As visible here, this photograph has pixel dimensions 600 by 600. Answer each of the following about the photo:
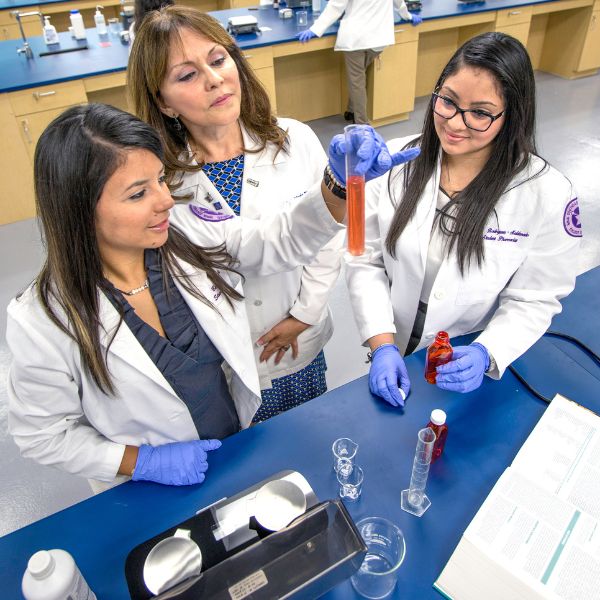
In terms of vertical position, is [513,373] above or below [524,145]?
below

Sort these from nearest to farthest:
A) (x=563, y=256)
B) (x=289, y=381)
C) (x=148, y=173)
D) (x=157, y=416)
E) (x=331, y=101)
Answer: (x=148, y=173)
(x=157, y=416)
(x=563, y=256)
(x=289, y=381)
(x=331, y=101)

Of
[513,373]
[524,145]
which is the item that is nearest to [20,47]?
[524,145]

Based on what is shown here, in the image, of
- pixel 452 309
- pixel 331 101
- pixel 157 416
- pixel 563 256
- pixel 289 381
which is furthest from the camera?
pixel 331 101

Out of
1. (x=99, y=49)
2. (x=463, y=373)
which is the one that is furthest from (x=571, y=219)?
(x=99, y=49)

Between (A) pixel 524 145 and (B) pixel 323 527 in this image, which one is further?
(A) pixel 524 145

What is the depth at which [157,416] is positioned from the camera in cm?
119

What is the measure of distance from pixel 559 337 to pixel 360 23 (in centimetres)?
343

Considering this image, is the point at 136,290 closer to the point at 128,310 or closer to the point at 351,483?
the point at 128,310

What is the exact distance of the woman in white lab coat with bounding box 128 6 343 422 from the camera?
1.30 m

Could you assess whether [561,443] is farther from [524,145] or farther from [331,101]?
[331,101]

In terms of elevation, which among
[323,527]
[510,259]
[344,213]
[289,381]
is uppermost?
[344,213]

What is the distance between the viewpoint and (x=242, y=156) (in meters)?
1.50

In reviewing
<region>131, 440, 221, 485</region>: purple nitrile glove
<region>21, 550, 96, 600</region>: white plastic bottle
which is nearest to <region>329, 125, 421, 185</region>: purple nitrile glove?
<region>131, 440, 221, 485</region>: purple nitrile glove

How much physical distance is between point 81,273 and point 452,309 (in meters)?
Answer: 1.00
